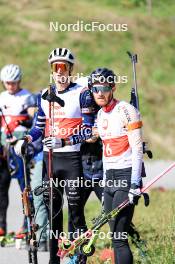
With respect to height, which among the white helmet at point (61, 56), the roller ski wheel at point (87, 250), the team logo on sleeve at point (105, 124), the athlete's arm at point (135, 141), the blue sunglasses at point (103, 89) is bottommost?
the roller ski wheel at point (87, 250)

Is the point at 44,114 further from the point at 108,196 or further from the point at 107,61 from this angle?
the point at 107,61

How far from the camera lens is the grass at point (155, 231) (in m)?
7.99

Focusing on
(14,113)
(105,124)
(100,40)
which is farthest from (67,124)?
(100,40)

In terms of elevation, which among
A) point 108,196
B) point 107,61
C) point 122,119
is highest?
point 107,61

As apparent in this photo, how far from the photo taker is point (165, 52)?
32406 mm

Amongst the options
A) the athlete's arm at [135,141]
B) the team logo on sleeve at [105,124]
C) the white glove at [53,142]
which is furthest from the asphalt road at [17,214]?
the athlete's arm at [135,141]

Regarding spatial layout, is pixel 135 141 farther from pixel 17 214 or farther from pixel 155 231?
pixel 17 214

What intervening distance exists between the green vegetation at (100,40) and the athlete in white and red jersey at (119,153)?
2092cm

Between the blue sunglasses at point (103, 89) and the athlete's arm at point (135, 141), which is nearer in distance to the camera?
the athlete's arm at point (135, 141)

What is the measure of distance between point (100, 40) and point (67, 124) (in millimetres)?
24938

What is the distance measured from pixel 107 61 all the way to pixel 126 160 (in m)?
24.2

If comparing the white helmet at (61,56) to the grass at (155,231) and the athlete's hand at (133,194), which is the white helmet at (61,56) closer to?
the athlete's hand at (133,194)

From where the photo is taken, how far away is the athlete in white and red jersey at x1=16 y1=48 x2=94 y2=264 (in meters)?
8.05

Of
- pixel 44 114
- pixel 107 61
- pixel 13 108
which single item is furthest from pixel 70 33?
pixel 44 114
